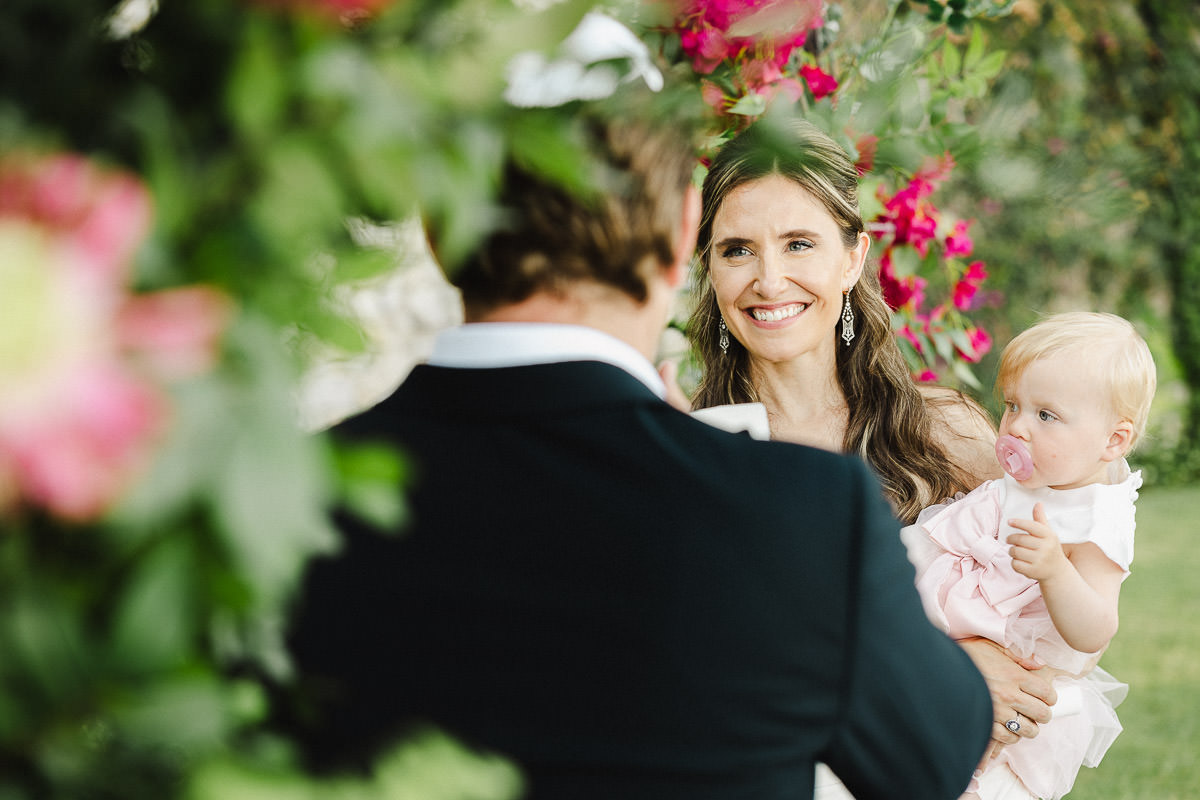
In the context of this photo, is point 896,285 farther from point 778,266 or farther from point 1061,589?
point 1061,589

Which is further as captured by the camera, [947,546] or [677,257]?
[947,546]

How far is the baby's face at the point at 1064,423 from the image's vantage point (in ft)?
7.99

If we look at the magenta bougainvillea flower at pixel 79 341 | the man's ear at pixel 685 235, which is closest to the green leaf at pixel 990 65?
the man's ear at pixel 685 235

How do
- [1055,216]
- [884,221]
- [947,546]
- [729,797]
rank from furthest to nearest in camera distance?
[1055,216], [884,221], [947,546], [729,797]

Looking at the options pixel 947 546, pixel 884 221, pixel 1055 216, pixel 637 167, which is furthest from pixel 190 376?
pixel 1055 216

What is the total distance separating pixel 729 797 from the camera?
1155 millimetres

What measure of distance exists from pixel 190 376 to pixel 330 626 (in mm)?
803

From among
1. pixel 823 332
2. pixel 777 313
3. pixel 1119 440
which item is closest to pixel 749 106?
pixel 777 313

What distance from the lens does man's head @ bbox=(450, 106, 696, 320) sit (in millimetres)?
1076

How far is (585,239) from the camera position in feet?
3.68

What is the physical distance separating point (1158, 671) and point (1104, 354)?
5050mm

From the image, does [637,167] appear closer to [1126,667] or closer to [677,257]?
[677,257]

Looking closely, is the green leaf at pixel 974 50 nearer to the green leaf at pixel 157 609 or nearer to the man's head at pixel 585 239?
the man's head at pixel 585 239

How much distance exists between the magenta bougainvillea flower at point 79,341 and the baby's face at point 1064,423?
2.34m
